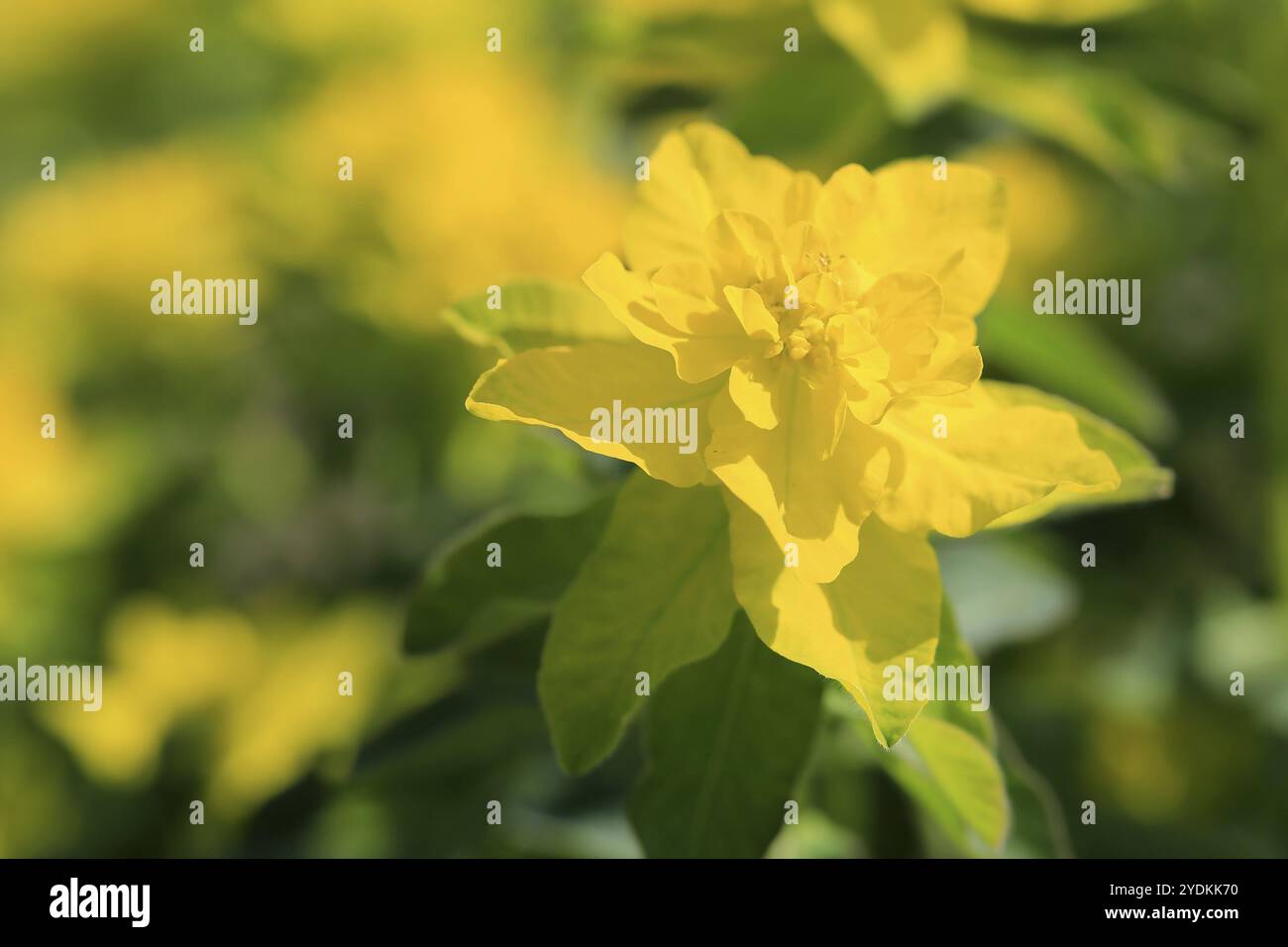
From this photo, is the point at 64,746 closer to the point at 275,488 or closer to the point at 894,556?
the point at 275,488

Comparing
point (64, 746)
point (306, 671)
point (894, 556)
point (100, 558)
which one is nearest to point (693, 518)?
point (894, 556)

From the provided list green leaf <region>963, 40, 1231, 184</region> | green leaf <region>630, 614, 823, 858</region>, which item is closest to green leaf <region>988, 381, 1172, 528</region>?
green leaf <region>630, 614, 823, 858</region>

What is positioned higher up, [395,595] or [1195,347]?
[1195,347]

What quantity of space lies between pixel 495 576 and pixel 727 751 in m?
0.15

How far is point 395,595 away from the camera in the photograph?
1.21 m

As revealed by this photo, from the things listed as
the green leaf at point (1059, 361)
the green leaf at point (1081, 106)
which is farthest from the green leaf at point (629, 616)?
the green leaf at point (1081, 106)

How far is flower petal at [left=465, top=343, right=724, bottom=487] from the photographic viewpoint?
22.3 inches

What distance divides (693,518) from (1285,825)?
0.72 m

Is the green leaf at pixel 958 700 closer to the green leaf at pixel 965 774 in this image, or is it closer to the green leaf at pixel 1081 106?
the green leaf at pixel 965 774

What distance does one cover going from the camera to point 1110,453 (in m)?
0.66

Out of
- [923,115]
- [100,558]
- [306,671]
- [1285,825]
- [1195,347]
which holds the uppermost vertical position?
[923,115]
